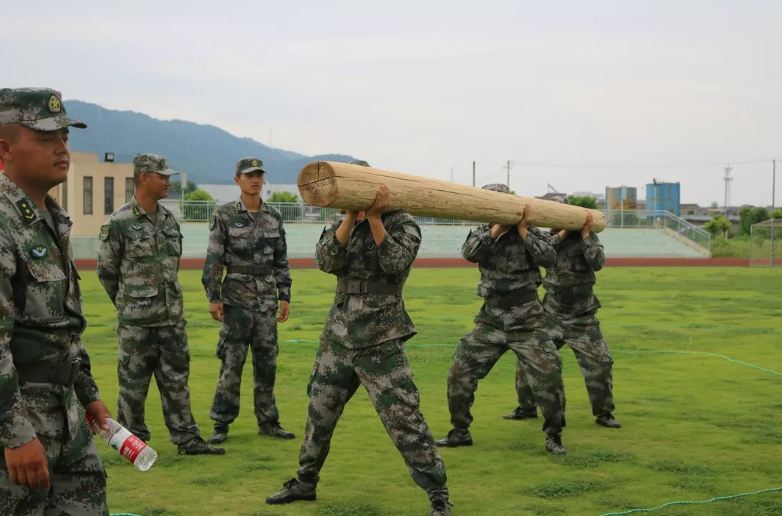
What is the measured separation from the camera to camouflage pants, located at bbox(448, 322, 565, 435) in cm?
792

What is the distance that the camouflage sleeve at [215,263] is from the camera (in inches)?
332

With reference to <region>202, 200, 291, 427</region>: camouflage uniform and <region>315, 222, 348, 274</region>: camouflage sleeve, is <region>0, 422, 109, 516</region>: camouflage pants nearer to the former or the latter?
<region>315, 222, 348, 274</region>: camouflage sleeve

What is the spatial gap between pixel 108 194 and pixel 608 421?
4992 centimetres

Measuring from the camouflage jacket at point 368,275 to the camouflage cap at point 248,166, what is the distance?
2.35m

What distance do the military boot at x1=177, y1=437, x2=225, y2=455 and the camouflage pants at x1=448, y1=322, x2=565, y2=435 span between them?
194 cm

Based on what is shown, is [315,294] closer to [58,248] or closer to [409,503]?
[409,503]

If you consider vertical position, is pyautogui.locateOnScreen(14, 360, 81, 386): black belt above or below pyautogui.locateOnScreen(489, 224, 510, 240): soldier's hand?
below

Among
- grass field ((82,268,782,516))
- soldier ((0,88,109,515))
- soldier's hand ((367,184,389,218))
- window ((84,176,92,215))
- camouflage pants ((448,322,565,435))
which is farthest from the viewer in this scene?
window ((84,176,92,215))

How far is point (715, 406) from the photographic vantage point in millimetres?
10062

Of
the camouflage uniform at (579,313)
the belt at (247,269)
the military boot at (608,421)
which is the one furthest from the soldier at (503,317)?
the belt at (247,269)

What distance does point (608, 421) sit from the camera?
9.09 metres

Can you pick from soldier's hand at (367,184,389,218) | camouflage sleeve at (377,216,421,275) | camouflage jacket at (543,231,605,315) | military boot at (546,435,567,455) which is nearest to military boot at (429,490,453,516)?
camouflage sleeve at (377,216,421,275)

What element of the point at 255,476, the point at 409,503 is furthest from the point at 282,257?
the point at 409,503

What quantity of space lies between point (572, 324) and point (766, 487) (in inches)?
110
